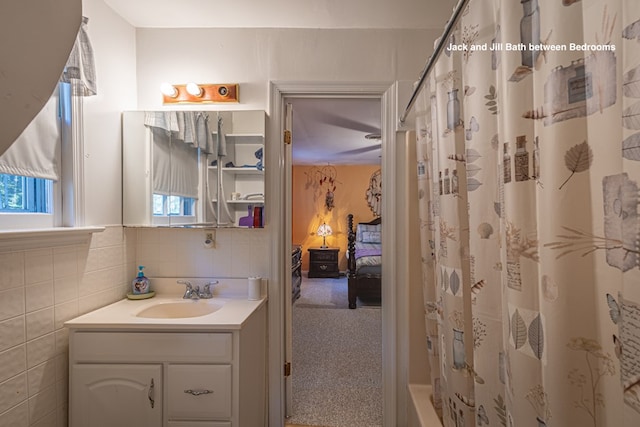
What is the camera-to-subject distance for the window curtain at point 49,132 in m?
1.16

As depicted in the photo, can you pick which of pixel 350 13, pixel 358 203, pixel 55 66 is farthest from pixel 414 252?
pixel 358 203

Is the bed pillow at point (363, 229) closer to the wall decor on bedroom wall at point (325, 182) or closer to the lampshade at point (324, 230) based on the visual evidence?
the lampshade at point (324, 230)

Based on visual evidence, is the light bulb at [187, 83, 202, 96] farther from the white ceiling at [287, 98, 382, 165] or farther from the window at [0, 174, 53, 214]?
the window at [0, 174, 53, 214]

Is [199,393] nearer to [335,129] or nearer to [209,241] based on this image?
[209,241]

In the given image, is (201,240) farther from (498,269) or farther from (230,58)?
(498,269)

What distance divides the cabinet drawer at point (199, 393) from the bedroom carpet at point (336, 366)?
76cm

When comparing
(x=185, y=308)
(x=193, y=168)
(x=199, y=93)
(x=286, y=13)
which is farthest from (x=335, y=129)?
(x=185, y=308)

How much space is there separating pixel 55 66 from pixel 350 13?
4.94 feet

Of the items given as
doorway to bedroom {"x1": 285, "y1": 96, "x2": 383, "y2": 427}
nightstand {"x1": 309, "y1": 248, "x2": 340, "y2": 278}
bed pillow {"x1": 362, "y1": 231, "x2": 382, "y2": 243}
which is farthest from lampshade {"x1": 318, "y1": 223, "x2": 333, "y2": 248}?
bed pillow {"x1": 362, "y1": 231, "x2": 382, "y2": 243}

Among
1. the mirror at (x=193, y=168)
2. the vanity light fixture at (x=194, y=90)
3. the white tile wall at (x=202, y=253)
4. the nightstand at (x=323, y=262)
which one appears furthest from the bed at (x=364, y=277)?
the vanity light fixture at (x=194, y=90)

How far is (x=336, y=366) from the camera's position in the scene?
8.13 feet

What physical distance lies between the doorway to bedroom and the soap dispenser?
1.06m

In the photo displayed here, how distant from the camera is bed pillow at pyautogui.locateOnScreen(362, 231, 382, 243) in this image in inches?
220

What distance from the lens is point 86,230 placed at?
1378mm
